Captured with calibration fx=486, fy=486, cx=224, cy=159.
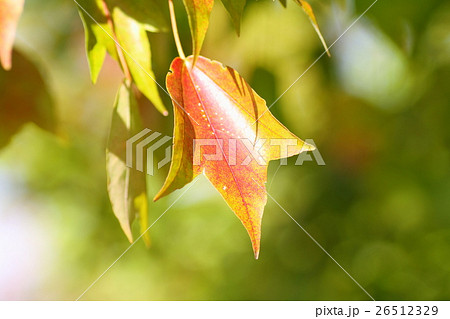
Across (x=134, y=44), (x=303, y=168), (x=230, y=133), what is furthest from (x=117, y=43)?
(x=303, y=168)

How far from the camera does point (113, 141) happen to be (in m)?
0.39

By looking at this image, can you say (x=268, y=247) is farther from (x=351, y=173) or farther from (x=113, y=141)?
(x=113, y=141)

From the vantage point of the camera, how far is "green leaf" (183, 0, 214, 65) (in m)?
0.29

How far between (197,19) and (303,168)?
1.76 ft

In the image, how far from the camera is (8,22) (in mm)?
369

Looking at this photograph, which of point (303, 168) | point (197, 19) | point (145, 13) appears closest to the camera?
point (197, 19)

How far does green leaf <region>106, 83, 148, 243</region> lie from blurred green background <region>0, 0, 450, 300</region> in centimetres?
22

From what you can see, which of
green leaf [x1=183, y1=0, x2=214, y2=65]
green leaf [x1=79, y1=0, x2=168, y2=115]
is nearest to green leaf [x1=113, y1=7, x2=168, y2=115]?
green leaf [x1=79, y1=0, x2=168, y2=115]

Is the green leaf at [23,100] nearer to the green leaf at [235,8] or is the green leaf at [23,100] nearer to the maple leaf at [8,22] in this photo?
the maple leaf at [8,22]

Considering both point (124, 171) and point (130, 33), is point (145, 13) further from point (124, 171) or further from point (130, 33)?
point (124, 171)

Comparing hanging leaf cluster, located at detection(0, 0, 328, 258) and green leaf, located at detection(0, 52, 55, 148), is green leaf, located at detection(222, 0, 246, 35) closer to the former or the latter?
hanging leaf cluster, located at detection(0, 0, 328, 258)

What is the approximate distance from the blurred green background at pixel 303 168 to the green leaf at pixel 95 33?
0.71 ft

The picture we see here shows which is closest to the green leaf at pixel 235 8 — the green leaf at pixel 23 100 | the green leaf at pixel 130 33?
the green leaf at pixel 130 33

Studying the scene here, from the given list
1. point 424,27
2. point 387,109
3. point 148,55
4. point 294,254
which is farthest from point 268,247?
point 148,55
